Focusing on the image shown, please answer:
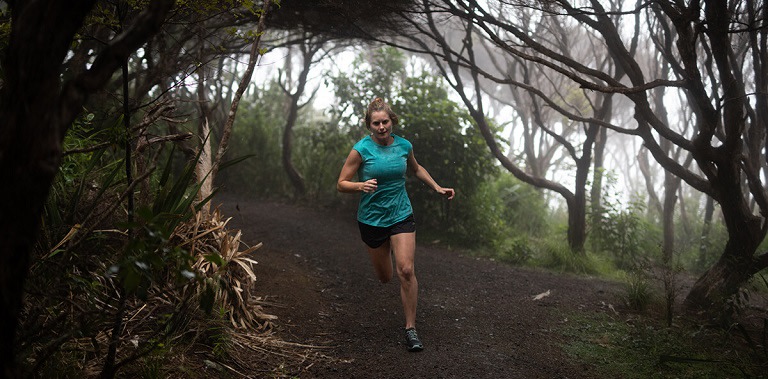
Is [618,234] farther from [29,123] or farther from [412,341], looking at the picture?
[29,123]

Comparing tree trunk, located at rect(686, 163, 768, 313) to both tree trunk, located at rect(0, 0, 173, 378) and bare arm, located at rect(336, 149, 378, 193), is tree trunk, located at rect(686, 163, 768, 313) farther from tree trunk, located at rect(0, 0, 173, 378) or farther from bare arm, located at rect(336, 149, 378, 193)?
tree trunk, located at rect(0, 0, 173, 378)

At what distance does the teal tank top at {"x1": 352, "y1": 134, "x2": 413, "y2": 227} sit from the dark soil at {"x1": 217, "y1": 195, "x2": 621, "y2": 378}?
989 mm

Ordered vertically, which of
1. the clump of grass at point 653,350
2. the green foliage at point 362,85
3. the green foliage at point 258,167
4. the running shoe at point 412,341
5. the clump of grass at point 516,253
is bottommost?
the running shoe at point 412,341

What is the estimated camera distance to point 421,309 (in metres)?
5.29

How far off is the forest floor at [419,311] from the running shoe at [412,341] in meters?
0.07

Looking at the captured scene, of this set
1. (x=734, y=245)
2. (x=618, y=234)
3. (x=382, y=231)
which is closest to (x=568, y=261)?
(x=618, y=234)

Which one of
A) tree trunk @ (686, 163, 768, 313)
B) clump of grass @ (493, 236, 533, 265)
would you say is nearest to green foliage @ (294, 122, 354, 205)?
clump of grass @ (493, 236, 533, 265)

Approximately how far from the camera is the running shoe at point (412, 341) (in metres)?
4.02

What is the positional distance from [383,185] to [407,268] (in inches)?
27.8

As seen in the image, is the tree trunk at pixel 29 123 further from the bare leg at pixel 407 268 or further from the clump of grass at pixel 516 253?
the clump of grass at pixel 516 253

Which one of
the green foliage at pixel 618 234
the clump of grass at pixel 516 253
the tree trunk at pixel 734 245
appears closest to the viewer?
the tree trunk at pixel 734 245

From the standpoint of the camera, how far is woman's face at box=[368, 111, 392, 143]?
432 centimetres

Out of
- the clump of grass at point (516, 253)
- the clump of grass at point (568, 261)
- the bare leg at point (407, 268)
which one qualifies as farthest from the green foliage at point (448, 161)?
the bare leg at point (407, 268)

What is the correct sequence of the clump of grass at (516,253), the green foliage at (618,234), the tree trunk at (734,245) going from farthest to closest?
the green foliage at (618,234), the clump of grass at (516,253), the tree trunk at (734,245)
